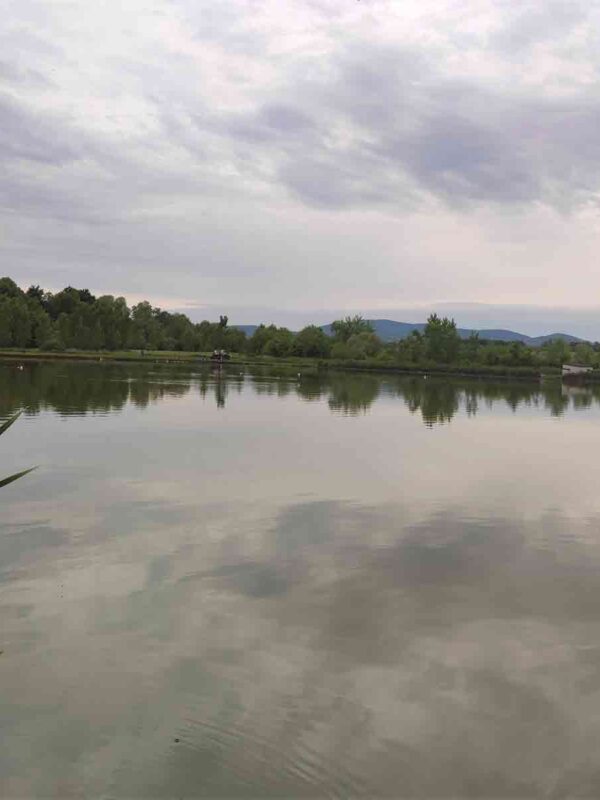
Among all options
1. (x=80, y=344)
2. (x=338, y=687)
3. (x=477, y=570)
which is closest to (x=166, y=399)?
(x=477, y=570)

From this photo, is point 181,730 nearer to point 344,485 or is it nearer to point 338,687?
point 338,687

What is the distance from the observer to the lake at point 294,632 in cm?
810

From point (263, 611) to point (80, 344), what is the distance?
16598 cm

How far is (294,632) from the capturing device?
11.4 m

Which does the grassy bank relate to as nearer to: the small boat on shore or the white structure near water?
the small boat on shore

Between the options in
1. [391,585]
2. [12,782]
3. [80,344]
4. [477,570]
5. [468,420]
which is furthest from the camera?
[80,344]

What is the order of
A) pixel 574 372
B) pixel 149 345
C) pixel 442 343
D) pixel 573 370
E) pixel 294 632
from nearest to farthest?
pixel 294 632
pixel 574 372
pixel 573 370
pixel 442 343
pixel 149 345

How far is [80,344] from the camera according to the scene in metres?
170

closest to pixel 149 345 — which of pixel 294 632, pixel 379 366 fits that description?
pixel 379 366

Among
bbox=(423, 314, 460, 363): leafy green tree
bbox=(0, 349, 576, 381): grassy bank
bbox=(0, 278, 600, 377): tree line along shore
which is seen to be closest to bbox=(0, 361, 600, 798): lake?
bbox=(0, 349, 576, 381): grassy bank

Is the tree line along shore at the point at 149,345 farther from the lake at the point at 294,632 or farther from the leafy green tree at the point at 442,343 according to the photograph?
the lake at the point at 294,632

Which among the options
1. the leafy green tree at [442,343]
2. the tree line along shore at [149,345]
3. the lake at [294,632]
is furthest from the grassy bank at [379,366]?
the lake at [294,632]

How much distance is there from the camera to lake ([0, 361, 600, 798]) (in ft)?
26.6

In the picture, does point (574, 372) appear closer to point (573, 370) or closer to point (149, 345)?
point (573, 370)
